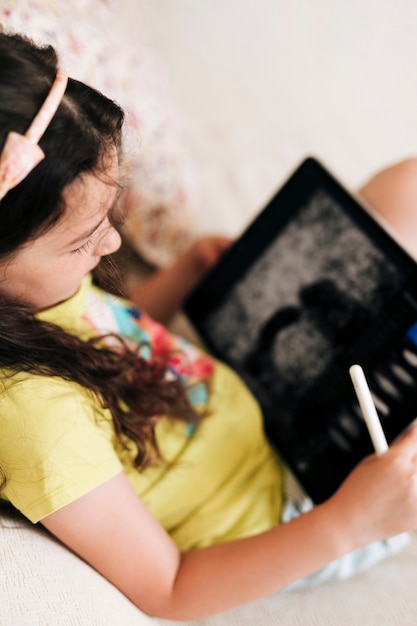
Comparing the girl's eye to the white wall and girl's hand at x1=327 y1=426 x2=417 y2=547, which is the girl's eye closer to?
girl's hand at x1=327 y1=426 x2=417 y2=547

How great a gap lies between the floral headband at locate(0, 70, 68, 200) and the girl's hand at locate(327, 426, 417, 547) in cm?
38

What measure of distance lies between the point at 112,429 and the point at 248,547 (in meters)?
0.17

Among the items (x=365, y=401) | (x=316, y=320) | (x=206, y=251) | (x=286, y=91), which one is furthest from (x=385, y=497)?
(x=286, y=91)

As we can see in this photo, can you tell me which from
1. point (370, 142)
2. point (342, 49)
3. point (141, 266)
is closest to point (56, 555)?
point (141, 266)

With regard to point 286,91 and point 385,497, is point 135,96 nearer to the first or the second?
point 286,91

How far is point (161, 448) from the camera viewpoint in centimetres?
61

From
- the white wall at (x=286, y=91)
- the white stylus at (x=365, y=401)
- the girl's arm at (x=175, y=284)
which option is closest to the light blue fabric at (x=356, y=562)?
the white stylus at (x=365, y=401)

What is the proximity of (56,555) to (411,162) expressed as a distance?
1.82 feet

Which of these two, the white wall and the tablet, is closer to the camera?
the tablet

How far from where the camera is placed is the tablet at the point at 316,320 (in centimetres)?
58

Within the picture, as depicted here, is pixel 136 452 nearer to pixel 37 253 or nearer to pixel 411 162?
pixel 37 253

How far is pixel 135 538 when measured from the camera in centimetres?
49

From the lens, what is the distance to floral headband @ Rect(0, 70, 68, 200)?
358 millimetres

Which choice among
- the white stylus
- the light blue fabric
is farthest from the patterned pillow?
the light blue fabric
